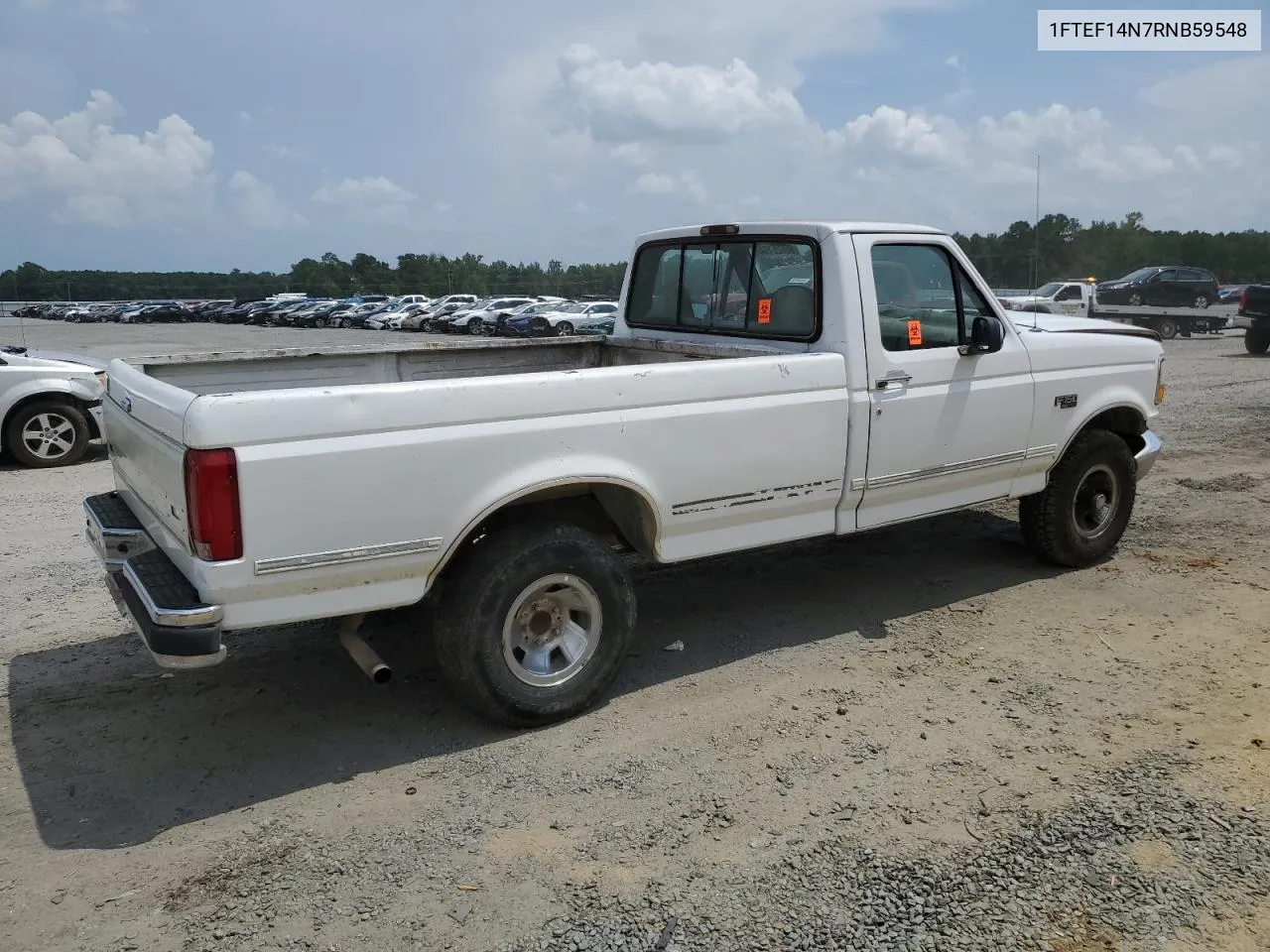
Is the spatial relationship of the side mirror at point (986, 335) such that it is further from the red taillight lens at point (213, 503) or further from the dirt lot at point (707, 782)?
the red taillight lens at point (213, 503)

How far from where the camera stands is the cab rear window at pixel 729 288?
17.3 ft

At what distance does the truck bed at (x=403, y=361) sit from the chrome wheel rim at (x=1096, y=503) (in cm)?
246

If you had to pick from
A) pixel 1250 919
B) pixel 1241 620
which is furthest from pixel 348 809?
pixel 1241 620

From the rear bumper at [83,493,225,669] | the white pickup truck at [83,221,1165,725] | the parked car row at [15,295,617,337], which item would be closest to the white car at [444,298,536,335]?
the parked car row at [15,295,617,337]

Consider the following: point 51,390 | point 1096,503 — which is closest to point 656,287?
point 1096,503

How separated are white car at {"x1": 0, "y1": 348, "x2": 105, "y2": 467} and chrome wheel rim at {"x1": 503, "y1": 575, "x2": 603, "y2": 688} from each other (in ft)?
25.7

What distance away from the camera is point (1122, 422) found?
6.48m

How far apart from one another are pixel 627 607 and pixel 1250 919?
8.00 ft

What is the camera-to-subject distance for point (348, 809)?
3.84m

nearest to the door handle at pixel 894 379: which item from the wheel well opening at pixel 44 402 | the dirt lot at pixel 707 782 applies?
the dirt lot at pixel 707 782

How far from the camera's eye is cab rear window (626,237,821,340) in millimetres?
5270

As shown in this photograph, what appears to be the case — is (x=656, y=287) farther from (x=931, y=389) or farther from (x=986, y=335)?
(x=986, y=335)

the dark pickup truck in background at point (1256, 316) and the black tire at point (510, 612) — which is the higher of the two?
the dark pickup truck in background at point (1256, 316)

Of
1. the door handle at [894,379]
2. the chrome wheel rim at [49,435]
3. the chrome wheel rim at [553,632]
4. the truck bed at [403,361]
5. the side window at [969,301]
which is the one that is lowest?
the chrome wheel rim at [553,632]
